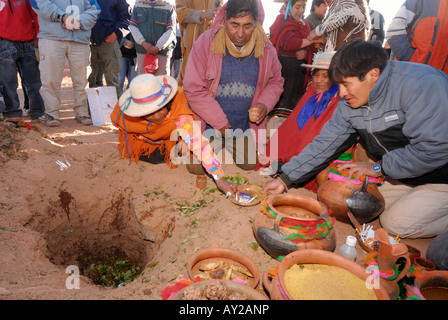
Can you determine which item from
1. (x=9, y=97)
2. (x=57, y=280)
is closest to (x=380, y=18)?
(x=57, y=280)

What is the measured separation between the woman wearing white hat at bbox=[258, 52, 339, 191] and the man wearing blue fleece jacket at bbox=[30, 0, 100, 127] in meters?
3.36

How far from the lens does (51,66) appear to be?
14.5 feet

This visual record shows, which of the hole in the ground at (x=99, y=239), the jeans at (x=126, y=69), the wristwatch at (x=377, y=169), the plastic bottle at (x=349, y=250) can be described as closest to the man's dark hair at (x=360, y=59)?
the wristwatch at (x=377, y=169)

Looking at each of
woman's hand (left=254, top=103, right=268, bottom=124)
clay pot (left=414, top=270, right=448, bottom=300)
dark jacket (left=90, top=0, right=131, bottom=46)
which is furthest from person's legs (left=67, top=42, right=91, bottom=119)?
clay pot (left=414, top=270, right=448, bottom=300)

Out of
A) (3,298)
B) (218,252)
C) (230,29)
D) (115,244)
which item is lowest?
(115,244)

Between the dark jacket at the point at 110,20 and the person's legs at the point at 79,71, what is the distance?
1.53 ft

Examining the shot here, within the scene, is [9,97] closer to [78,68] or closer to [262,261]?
[78,68]

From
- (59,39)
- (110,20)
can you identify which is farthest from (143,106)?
(110,20)

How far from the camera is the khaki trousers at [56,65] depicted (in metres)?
4.36

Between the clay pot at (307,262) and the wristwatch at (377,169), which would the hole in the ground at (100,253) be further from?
the wristwatch at (377,169)

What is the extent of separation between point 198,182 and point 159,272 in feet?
3.91

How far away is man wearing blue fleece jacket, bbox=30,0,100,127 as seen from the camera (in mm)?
4211

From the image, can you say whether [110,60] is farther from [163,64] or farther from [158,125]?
[158,125]

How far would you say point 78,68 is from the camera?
475cm
